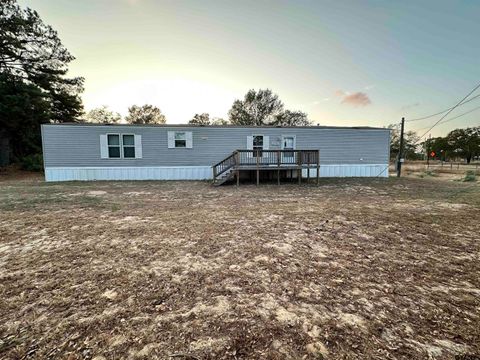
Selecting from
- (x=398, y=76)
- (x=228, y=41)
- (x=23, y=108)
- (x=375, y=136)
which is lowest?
(x=375, y=136)

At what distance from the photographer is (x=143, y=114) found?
3428cm

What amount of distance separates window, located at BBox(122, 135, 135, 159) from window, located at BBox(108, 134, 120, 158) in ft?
1.04

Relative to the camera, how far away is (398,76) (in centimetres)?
1509

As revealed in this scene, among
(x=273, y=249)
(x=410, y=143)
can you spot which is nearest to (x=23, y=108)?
(x=273, y=249)

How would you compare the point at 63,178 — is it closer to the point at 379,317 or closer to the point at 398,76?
the point at 379,317

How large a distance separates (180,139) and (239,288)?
442 inches

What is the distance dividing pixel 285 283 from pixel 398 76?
18.6m

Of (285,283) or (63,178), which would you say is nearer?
(285,283)

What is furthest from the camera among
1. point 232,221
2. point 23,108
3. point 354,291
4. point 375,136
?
point 23,108

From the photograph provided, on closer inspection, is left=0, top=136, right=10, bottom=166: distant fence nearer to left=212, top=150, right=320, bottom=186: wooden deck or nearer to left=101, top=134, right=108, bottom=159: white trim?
left=101, top=134, right=108, bottom=159: white trim

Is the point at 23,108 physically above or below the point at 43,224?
above

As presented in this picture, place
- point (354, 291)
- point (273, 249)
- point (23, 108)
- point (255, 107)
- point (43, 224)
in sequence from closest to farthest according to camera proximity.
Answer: point (354, 291) < point (273, 249) < point (43, 224) < point (23, 108) < point (255, 107)

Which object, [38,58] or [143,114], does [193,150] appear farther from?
[143,114]

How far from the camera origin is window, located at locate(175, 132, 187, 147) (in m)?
12.4
